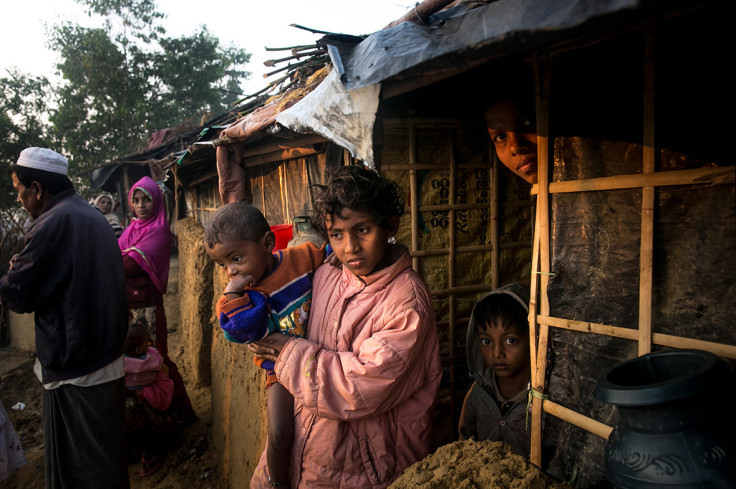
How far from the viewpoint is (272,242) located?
1.88m

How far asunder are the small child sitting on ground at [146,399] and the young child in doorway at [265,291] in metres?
2.98

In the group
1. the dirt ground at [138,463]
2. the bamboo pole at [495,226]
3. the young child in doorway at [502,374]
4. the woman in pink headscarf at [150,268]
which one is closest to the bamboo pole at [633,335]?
the young child in doorway at [502,374]

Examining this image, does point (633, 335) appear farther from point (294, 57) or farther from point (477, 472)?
point (294, 57)

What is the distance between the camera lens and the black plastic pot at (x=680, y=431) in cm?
85

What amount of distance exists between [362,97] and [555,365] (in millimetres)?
1272

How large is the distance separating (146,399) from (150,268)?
1.56 meters

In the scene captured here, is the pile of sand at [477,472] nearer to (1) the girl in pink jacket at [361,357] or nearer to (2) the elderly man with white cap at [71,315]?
(1) the girl in pink jacket at [361,357]

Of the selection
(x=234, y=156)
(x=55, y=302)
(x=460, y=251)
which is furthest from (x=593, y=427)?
(x=234, y=156)

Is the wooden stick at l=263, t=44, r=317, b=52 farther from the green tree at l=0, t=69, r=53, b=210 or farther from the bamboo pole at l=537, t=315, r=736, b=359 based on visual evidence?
the green tree at l=0, t=69, r=53, b=210

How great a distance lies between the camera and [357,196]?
149 centimetres

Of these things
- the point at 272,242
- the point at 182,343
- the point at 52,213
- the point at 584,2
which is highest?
the point at 584,2

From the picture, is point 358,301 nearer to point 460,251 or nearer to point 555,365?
point 555,365

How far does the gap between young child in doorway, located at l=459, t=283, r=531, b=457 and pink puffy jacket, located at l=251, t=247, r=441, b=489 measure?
85 centimetres

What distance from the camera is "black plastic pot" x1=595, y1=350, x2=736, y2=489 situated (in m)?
0.85
